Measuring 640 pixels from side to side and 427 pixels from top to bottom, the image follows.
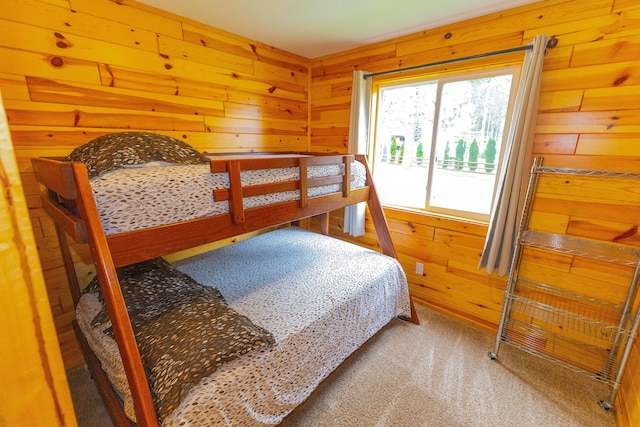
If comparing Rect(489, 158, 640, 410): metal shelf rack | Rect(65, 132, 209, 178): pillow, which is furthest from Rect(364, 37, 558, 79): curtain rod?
Rect(65, 132, 209, 178): pillow

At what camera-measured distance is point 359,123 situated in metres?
2.64

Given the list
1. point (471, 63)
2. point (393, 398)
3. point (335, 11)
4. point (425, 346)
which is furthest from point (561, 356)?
point (335, 11)

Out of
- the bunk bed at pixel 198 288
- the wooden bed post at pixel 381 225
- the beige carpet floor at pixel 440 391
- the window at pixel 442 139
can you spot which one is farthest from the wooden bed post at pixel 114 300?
the window at pixel 442 139

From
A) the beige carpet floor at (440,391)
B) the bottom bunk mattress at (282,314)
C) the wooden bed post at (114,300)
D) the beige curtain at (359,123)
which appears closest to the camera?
the wooden bed post at (114,300)

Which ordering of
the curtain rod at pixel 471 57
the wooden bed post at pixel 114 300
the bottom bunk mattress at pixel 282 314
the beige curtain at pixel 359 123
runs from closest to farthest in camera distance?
the wooden bed post at pixel 114 300 → the bottom bunk mattress at pixel 282 314 → the curtain rod at pixel 471 57 → the beige curtain at pixel 359 123

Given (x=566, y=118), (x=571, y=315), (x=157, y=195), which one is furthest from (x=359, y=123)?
(x=571, y=315)

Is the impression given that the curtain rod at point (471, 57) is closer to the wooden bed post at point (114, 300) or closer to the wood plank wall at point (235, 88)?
the wood plank wall at point (235, 88)

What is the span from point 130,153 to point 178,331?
81cm

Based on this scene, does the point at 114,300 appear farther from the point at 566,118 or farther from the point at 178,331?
the point at 566,118

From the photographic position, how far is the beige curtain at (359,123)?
2.60 m

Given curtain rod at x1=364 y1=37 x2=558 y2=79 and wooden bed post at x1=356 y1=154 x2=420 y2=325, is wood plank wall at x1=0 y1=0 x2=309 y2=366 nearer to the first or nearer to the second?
curtain rod at x1=364 y1=37 x2=558 y2=79

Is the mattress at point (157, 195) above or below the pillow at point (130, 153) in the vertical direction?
below

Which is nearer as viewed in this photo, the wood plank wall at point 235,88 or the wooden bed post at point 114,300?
the wooden bed post at point 114,300

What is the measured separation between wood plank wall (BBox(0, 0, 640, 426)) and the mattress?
111 centimetres
